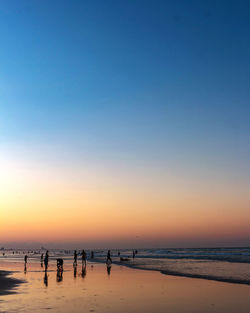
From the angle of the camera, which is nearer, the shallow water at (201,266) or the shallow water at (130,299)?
the shallow water at (130,299)

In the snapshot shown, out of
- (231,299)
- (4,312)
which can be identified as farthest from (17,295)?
(231,299)

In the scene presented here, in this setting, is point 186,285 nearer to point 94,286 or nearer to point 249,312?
point 94,286

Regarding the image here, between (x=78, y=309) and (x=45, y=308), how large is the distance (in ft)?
5.31

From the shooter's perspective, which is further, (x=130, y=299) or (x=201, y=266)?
(x=201, y=266)

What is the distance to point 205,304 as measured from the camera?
61.2ft

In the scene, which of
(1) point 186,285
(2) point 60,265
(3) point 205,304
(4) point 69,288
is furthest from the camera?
(2) point 60,265

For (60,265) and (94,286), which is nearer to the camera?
(94,286)

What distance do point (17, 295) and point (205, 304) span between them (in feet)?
36.8

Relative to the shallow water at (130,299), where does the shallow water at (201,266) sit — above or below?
below

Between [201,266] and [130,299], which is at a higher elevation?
[130,299]

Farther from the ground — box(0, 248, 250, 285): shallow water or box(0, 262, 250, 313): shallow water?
box(0, 262, 250, 313): shallow water

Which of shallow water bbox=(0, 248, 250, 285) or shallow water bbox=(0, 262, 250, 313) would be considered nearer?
shallow water bbox=(0, 262, 250, 313)

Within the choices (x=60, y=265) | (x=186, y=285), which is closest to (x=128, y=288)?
(x=186, y=285)

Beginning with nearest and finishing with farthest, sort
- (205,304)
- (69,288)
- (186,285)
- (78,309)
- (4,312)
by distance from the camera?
(4,312), (78,309), (205,304), (69,288), (186,285)
